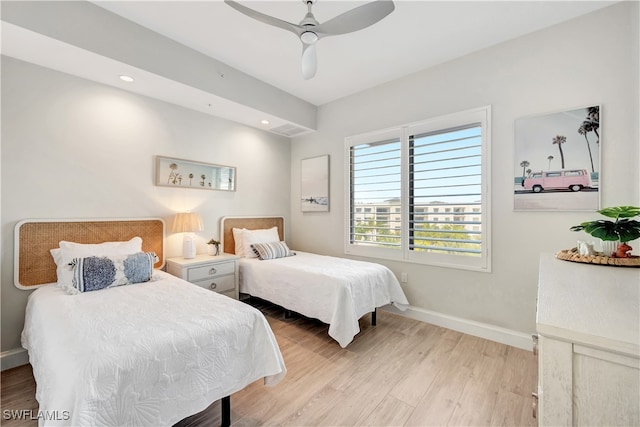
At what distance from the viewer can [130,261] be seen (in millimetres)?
2326

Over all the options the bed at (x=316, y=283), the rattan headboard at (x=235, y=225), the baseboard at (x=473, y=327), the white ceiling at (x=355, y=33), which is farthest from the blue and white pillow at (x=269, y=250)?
the white ceiling at (x=355, y=33)

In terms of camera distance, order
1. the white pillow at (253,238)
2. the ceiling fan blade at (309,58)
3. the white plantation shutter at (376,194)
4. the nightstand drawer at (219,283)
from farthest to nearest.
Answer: the white pillow at (253,238), the white plantation shutter at (376,194), the nightstand drawer at (219,283), the ceiling fan blade at (309,58)

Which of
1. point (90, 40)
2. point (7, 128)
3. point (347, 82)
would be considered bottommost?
point (7, 128)

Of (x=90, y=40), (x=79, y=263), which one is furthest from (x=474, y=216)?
(x=90, y=40)

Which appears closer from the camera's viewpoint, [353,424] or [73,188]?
[353,424]

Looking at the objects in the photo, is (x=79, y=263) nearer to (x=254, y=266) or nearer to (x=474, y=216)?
(x=254, y=266)

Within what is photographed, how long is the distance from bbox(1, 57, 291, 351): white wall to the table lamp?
182 mm

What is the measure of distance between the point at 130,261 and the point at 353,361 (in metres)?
2.09

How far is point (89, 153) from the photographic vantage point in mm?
2609

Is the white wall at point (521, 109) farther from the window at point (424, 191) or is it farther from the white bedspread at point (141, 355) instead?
the white bedspread at point (141, 355)

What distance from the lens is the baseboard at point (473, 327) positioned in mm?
2492

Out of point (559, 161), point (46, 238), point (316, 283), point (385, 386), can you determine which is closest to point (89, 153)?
point (46, 238)

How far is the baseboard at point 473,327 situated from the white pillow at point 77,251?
9.89ft

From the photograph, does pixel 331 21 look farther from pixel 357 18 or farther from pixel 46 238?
pixel 46 238
